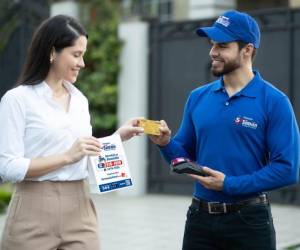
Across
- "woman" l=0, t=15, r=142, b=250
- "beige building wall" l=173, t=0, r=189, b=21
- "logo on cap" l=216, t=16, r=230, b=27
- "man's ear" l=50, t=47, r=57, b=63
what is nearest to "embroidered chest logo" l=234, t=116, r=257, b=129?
"logo on cap" l=216, t=16, r=230, b=27

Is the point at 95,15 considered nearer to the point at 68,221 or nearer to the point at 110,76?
the point at 110,76

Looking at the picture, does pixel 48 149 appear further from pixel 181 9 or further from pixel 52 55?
pixel 181 9

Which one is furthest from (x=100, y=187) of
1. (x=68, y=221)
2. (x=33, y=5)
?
(x=33, y=5)

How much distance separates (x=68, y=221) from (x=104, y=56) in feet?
31.2

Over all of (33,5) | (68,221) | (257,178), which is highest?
(33,5)

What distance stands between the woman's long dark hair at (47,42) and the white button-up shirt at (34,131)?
0.06 meters

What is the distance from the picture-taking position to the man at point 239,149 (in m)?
3.35

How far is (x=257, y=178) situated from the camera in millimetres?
3342

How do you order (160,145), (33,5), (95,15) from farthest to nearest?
(95,15), (33,5), (160,145)

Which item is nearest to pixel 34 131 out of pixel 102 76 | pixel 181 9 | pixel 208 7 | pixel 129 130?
pixel 129 130

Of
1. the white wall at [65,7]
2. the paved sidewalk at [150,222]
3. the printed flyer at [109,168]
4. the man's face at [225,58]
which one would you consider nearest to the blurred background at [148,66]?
the paved sidewalk at [150,222]

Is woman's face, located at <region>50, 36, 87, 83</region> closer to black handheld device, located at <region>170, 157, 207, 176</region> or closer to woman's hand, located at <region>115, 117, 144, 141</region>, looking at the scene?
woman's hand, located at <region>115, 117, 144, 141</region>

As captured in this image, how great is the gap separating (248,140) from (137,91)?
881cm

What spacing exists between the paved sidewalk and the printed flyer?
13.1 feet
